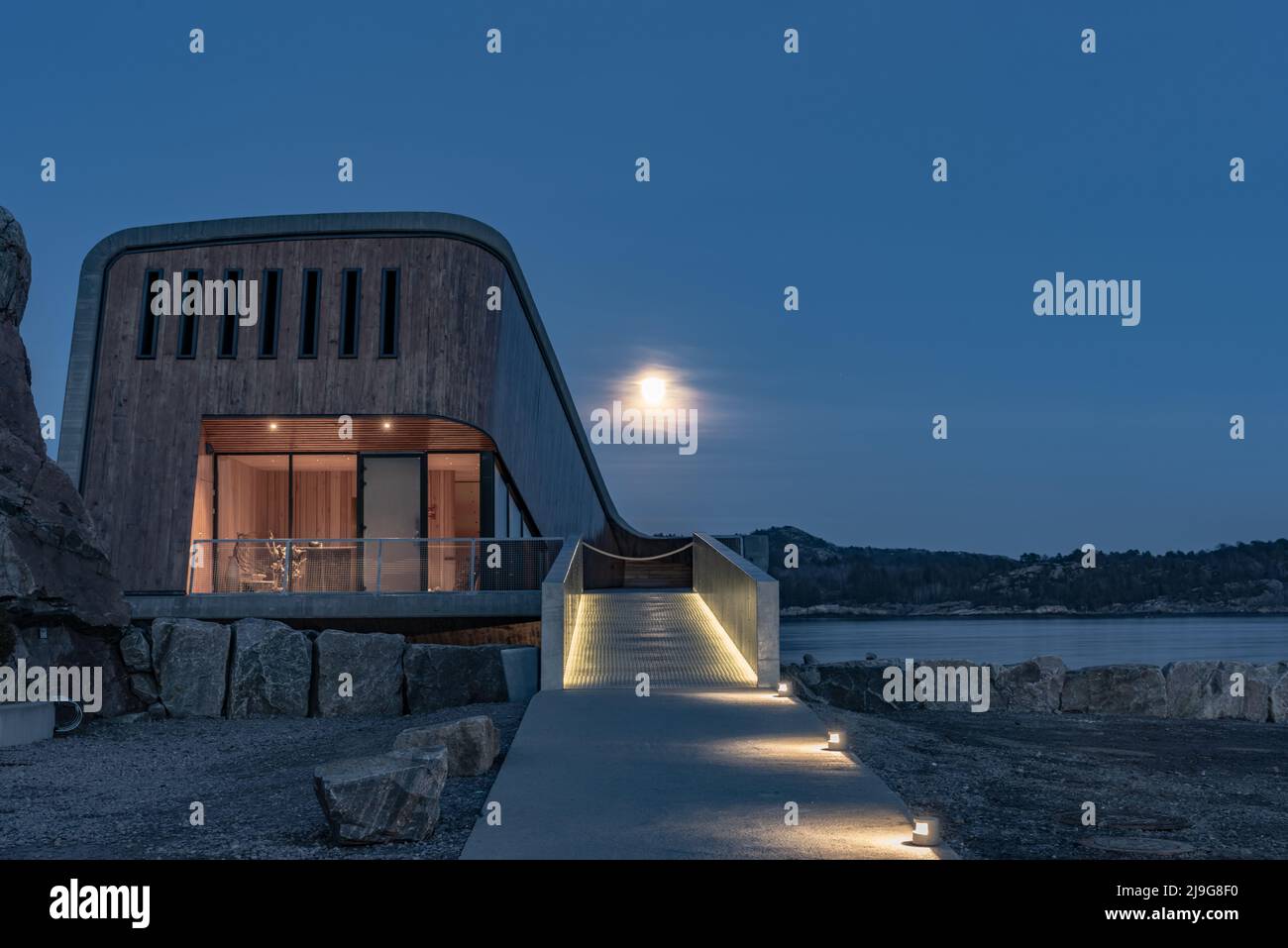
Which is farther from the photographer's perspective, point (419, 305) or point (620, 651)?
point (419, 305)

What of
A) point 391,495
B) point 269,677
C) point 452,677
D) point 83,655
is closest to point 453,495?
point 391,495

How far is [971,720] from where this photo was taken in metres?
22.8

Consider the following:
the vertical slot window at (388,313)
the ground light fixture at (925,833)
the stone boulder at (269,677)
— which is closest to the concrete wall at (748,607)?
the stone boulder at (269,677)

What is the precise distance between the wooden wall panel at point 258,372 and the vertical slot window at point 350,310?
0.13 m

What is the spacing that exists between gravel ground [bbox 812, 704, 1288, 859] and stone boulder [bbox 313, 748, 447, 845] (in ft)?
11.3

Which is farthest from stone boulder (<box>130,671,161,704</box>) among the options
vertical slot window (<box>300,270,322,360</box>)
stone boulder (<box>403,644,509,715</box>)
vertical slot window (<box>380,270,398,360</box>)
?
vertical slot window (<box>380,270,398,360</box>)

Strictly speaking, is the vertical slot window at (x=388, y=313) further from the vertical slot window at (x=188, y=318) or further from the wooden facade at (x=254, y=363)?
the vertical slot window at (x=188, y=318)

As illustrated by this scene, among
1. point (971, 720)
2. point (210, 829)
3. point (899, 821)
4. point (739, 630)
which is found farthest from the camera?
point (971, 720)

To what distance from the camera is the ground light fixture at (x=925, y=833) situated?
23.1 ft

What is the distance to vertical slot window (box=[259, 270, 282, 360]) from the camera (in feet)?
76.0

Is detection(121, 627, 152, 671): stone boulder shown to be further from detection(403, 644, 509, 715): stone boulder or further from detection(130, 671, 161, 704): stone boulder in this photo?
detection(403, 644, 509, 715): stone boulder
